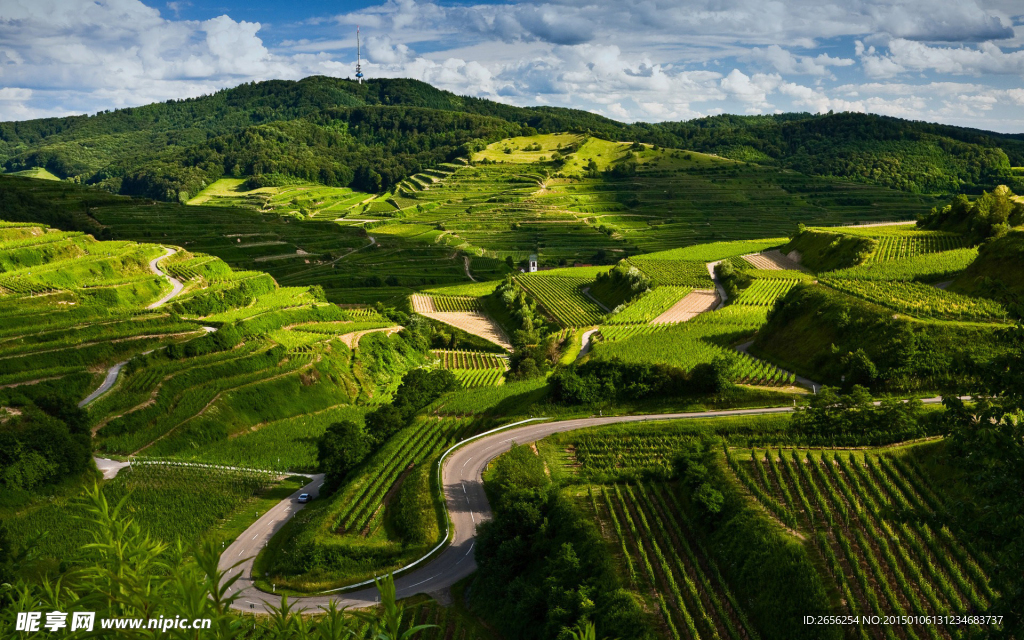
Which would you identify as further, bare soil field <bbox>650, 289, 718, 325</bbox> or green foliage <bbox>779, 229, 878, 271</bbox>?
green foliage <bbox>779, 229, 878, 271</bbox>

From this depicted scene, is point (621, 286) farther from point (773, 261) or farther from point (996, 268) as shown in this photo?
point (996, 268)

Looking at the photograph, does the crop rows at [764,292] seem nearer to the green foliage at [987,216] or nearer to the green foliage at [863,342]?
the green foliage at [863,342]

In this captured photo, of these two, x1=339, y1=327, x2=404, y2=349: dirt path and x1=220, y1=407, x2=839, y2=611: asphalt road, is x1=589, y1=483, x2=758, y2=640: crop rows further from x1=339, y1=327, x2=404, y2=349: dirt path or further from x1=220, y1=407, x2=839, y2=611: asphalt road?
x1=339, y1=327, x2=404, y2=349: dirt path

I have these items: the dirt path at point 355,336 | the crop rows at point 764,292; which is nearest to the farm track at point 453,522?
the dirt path at point 355,336

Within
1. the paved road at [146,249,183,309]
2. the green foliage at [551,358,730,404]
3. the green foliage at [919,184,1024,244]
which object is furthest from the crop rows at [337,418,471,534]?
the green foliage at [919,184,1024,244]

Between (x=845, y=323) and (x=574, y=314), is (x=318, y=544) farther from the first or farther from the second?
(x=574, y=314)

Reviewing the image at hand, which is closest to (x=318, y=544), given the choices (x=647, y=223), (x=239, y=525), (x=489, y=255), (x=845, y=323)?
(x=239, y=525)
